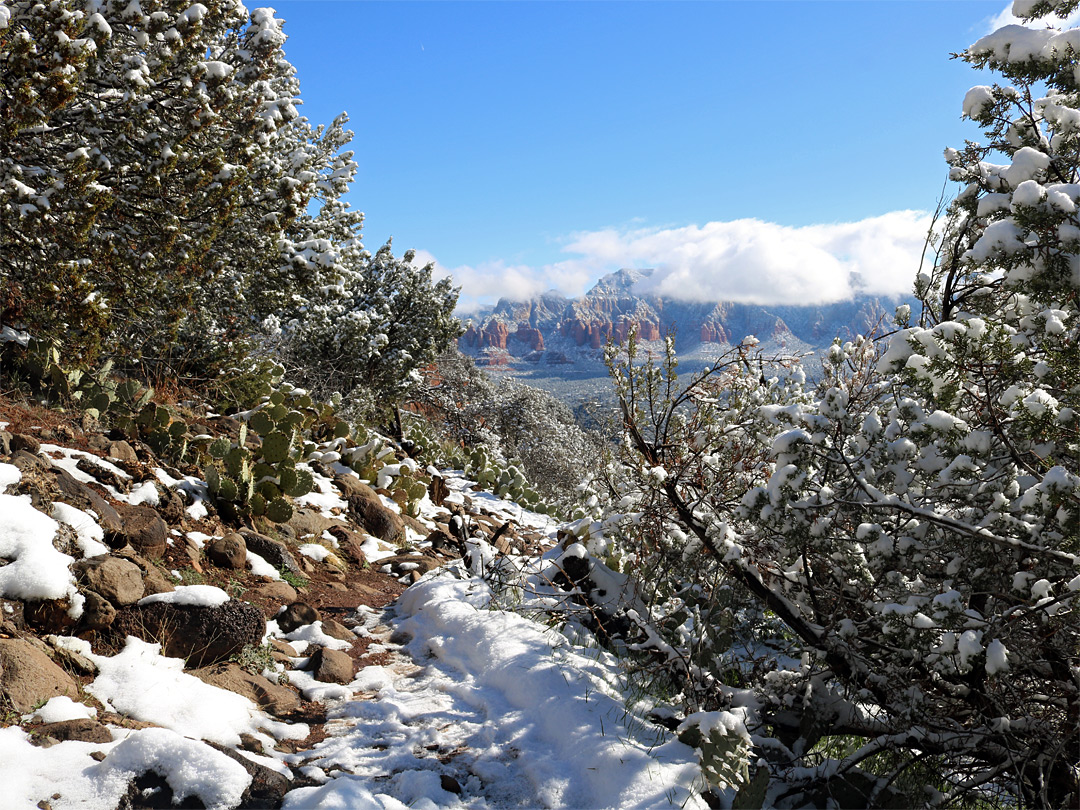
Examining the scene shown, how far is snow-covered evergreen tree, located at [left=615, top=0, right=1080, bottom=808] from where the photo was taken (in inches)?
97.7

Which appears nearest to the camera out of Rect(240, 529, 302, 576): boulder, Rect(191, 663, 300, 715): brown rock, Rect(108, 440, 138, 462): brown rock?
Rect(191, 663, 300, 715): brown rock

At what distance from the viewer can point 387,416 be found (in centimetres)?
1380

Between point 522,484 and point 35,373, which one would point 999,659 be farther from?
point 522,484

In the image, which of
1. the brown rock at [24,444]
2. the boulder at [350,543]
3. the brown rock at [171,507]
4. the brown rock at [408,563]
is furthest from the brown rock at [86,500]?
the brown rock at [408,563]

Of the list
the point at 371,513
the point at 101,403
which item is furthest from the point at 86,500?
the point at 371,513

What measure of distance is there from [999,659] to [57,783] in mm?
3262

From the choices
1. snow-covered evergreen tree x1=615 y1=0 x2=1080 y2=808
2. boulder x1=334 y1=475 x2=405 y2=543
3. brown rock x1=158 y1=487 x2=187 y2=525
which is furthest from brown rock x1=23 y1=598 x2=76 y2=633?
boulder x1=334 y1=475 x2=405 y2=543

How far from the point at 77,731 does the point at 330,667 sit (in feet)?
4.87

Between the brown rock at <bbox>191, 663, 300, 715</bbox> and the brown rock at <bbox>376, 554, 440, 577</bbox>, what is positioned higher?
the brown rock at <bbox>191, 663, 300, 715</bbox>

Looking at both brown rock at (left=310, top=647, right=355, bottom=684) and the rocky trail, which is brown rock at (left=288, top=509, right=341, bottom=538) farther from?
brown rock at (left=310, top=647, right=355, bottom=684)

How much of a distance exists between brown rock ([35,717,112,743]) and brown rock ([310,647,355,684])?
4.43 feet

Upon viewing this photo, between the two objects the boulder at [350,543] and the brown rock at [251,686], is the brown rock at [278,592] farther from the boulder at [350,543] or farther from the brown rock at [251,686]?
the boulder at [350,543]

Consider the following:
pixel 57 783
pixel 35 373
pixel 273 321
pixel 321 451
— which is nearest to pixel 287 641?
pixel 57 783

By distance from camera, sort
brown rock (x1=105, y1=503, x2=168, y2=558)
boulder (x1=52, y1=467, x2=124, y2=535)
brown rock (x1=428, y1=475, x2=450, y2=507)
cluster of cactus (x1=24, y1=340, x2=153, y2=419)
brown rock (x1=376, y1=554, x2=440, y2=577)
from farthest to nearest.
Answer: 1. brown rock (x1=428, y1=475, x2=450, y2=507)
2. brown rock (x1=376, y1=554, x2=440, y2=577)
3. cluster of cactus (x1=24, y1=340, x2=153, y2=419)
4. brown rock (x1=105, y1=503, x2=168, y2=558)
5. boulder (x1=52, y1=467, x2=124, y2=535)
